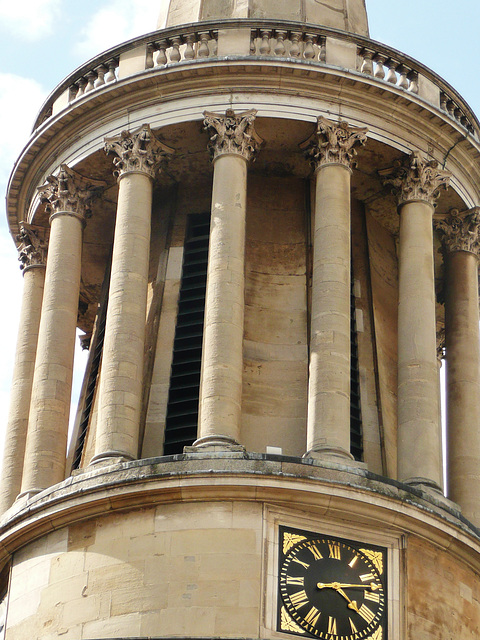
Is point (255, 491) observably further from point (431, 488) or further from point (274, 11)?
point (274, 11)

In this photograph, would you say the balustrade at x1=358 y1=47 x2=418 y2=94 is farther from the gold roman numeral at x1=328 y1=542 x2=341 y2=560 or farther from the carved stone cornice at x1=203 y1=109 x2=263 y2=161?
the gold roman numeral at x1=328 y1=542 x2=341 y2=560

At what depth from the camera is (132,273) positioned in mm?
40438

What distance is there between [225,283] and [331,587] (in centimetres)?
712

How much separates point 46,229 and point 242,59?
660cm

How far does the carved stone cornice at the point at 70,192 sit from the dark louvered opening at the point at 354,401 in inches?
255

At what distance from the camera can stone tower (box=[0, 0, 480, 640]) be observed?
1411 inches

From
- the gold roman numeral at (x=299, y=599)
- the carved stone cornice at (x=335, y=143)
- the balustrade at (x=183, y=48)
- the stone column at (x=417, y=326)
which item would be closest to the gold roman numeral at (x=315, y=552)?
the gold roman numeral at (x=299, y=599)

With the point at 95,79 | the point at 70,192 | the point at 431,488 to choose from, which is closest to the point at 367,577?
the point at 431,488

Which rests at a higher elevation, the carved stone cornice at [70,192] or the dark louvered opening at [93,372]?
→ the carved stone cornice at [70,192]

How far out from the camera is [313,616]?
3519cm

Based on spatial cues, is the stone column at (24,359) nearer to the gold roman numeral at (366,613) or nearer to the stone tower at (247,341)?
the stone tower at (247,341)

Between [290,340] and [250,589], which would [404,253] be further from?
[250,589]

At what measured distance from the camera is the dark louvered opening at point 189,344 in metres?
40.2

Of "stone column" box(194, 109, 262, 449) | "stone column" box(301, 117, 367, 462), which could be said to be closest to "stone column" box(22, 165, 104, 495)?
"stone column" box(194, 109, 262, 449)
